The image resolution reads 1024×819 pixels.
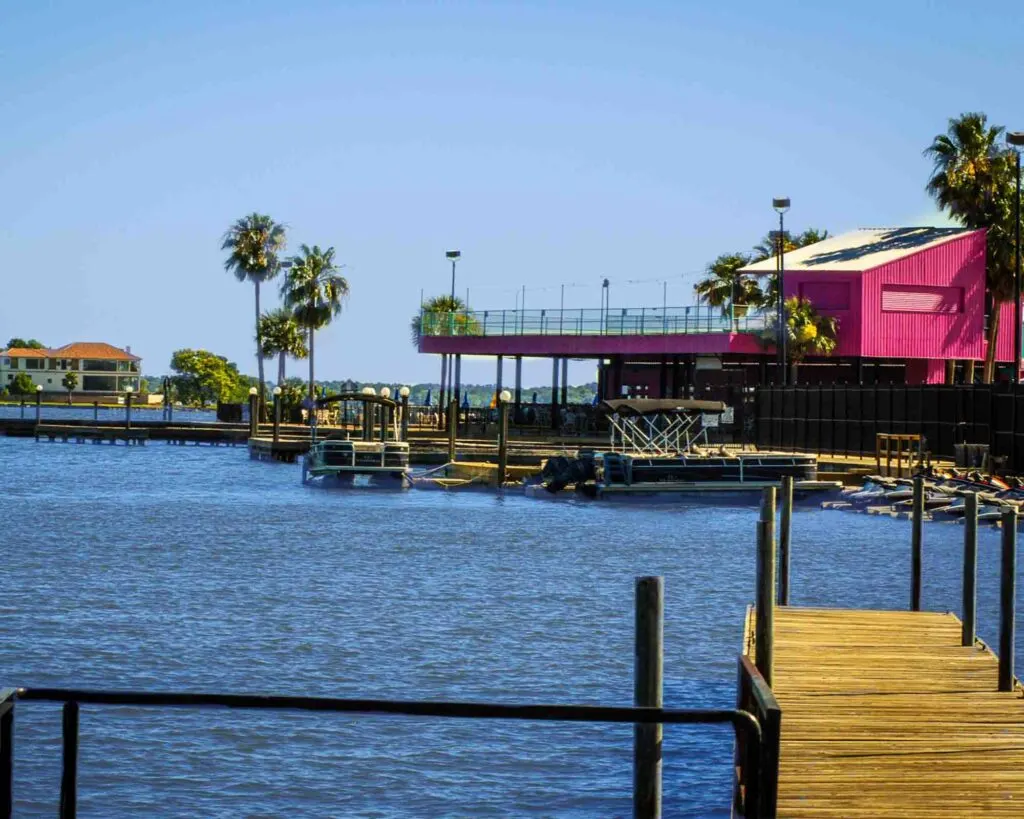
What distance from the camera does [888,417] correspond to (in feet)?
182

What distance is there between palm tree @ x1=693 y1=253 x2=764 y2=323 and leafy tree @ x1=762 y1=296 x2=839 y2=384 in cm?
1845

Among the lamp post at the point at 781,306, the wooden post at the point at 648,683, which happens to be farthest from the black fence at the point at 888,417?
the wooden post at the point at 648,683

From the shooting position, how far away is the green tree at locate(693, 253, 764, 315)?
87375 millimetres

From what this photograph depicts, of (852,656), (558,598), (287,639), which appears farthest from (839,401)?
(852,656)

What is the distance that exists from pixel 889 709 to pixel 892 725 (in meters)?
0.53

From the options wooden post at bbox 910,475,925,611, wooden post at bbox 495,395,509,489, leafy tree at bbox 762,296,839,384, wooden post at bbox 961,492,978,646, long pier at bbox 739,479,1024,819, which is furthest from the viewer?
leafy tree at bbox 762,296,839,384

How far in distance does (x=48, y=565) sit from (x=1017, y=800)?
27.3 metres

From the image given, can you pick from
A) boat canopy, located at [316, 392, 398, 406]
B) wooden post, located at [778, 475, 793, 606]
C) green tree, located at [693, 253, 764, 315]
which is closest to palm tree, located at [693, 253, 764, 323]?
green tree, located at [693, 253, 764, 315]

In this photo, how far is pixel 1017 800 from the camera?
1089 cm

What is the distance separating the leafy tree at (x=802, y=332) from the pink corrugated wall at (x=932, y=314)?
1711 millimetres

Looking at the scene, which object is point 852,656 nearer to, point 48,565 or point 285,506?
point 48,565

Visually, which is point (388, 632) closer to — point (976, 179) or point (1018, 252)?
point (1018, 252)

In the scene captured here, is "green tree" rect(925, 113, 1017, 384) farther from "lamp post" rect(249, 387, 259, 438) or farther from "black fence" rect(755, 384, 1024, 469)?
"lamp post" rect(249, 387, 259, 438)

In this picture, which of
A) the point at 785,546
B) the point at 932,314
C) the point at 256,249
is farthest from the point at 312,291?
the point at 785,546
